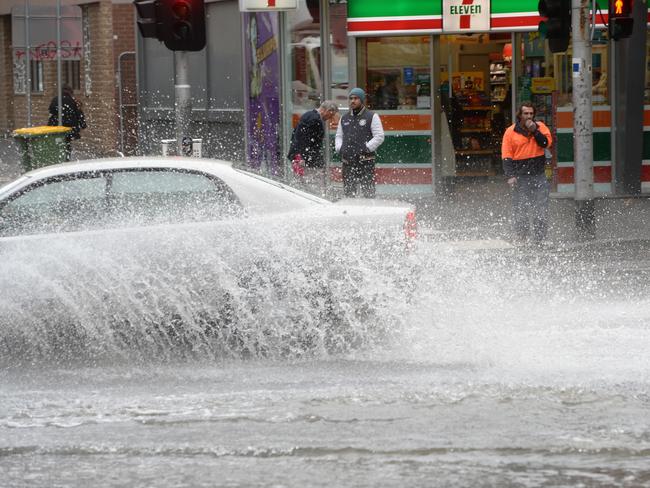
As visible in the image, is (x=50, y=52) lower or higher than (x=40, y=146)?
higher

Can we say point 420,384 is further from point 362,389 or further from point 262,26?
point 262,26

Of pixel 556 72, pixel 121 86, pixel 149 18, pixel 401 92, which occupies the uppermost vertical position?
pixel 149 18

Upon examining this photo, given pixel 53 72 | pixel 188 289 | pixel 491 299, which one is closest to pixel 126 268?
pixel 188 289

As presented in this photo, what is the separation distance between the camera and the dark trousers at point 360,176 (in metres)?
15.9

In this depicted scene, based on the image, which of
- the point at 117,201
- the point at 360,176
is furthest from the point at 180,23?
the point at 117,201

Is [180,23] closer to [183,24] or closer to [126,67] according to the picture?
[183,24]

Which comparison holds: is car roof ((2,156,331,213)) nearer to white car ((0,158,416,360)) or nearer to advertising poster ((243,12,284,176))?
white car ((0,158,416,360))

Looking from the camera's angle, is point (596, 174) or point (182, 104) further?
point (596, 174)

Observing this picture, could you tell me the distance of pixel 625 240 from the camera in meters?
15.3

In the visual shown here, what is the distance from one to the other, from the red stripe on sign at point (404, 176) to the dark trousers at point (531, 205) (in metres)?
5.12

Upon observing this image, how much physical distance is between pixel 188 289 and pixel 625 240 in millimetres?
7692

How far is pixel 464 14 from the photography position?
65.7ft

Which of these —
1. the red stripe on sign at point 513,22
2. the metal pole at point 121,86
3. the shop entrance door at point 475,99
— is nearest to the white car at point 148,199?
the red stripe on sign at point 513,22

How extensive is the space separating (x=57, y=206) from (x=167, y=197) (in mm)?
727
